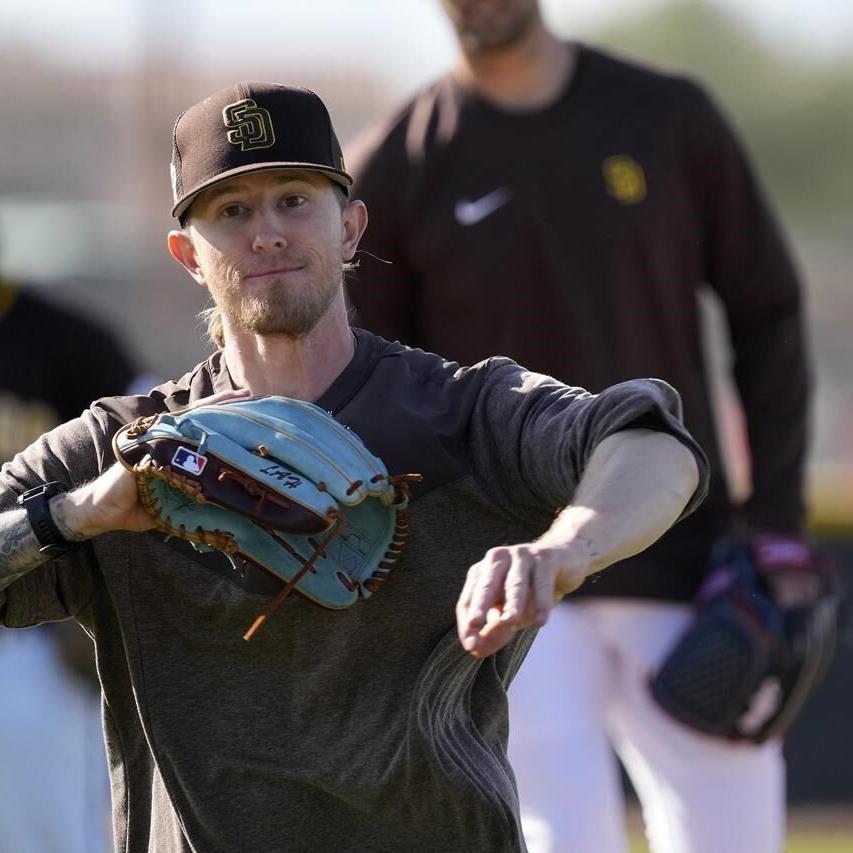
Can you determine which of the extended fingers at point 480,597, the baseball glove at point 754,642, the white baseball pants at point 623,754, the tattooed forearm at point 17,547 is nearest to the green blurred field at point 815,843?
the baseball glove at point 754,642

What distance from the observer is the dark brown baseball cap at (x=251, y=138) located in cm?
348

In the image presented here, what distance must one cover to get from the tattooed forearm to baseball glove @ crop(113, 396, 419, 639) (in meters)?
0.21

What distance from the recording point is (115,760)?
3.60 m

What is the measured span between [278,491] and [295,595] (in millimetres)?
289

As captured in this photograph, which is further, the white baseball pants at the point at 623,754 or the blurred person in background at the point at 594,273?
the blurred person in background at the point at 594,273

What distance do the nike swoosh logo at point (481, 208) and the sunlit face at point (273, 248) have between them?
176cm

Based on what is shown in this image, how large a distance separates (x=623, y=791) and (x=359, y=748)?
235 inches

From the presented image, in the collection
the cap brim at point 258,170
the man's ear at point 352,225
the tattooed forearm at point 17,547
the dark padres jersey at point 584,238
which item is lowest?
the dark padres jersey at point 584,238

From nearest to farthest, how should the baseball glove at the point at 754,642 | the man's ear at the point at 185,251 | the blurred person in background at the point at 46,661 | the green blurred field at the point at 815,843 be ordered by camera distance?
1. the man's ear at the point at 185,251
2. the baseball glove at the point at 754,642
3. the blurred person in background at the point at 46,661
4. the green blurred field at the point at 815,843

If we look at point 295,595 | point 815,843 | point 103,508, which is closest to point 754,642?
point 295,595

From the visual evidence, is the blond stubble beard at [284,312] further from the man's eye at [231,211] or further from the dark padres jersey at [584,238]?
the dark padres jersey at [584,238]

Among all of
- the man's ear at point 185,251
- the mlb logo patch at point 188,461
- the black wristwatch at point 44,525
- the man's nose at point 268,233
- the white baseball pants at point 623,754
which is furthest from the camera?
the white baseball pants at point 623,754

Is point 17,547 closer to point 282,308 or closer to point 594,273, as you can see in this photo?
point 282,308

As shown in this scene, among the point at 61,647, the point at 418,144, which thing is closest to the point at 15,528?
the point at 418,144
